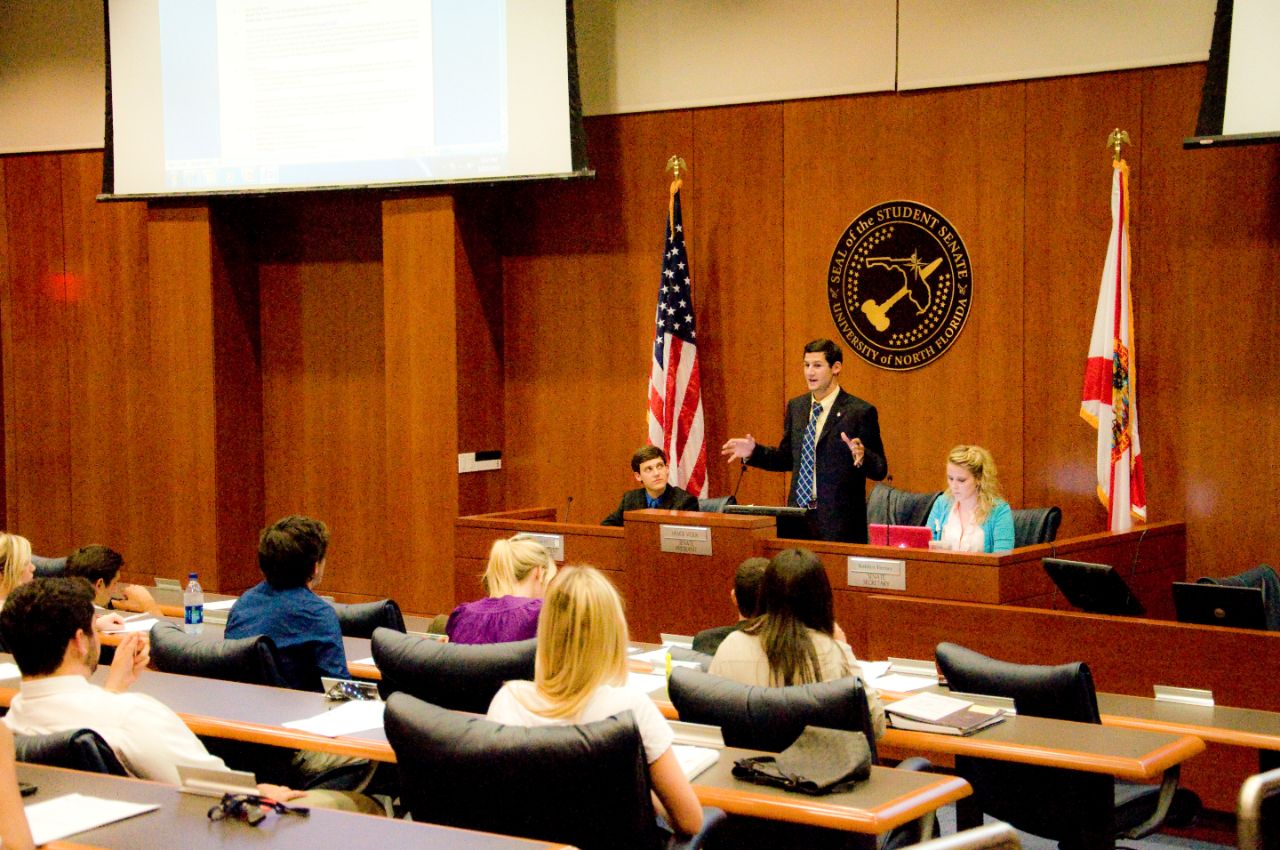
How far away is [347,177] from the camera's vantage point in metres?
8.20

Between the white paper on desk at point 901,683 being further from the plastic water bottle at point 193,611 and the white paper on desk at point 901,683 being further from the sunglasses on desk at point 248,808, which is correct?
the plastic water bottle at point 193,611

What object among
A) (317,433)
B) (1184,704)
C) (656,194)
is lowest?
(1184,704)

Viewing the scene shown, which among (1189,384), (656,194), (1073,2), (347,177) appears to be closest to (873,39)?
(1073,2)

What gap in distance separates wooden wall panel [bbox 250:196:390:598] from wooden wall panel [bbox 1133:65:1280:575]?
487 centimetres

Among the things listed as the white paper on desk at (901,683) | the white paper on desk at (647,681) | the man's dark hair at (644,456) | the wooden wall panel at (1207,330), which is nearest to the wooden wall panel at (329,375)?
the man's dark hair at (644,456)

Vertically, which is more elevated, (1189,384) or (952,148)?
(952,148)

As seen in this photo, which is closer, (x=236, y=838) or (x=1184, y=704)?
(x=236, y=838)

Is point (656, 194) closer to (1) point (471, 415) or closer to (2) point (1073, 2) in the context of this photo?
(1) point (471, 415)

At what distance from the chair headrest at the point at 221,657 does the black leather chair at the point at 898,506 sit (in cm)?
367

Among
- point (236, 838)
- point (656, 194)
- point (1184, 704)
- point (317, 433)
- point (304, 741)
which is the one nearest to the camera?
point (236, 838)

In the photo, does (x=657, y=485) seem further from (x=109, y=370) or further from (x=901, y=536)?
(x=109, y=370)

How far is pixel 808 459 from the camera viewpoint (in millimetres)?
6625

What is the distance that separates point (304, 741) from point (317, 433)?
6.03 m

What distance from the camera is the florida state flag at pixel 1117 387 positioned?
6320 mm
